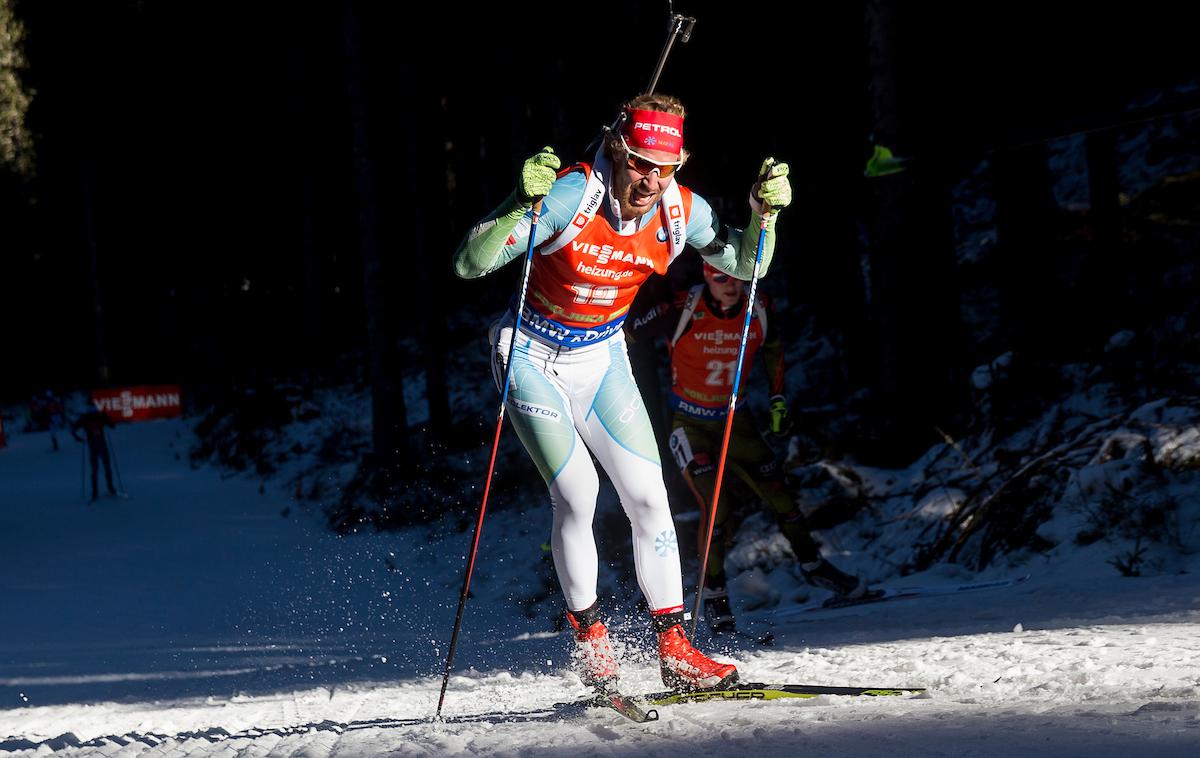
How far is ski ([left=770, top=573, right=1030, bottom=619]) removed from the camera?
290 inches

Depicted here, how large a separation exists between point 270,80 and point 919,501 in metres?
28.3

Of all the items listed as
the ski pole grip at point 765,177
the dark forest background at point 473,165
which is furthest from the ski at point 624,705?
the dark forest background at point 473,165

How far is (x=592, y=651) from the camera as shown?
4648 mm

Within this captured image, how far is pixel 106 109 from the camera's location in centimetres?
3769

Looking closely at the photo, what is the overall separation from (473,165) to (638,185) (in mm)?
29019

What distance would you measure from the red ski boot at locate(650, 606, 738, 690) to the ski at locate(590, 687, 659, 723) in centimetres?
27

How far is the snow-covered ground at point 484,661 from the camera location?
12.5 ft

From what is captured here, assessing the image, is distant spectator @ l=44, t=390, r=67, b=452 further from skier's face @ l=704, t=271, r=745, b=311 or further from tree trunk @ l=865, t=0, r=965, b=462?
skier's face @ l=704, t=271, r=745, b=311

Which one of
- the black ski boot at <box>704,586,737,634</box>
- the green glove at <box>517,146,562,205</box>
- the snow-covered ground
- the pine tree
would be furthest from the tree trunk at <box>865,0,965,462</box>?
the pine tree

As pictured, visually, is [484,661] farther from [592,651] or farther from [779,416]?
[779,416]

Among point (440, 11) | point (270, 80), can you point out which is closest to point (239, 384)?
point (270, 80)

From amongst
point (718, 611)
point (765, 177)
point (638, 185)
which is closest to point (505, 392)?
point (638, 185)

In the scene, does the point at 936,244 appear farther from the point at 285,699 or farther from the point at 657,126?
the point at 285,699

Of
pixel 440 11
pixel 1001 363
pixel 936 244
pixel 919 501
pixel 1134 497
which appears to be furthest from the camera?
pixel 440 11
